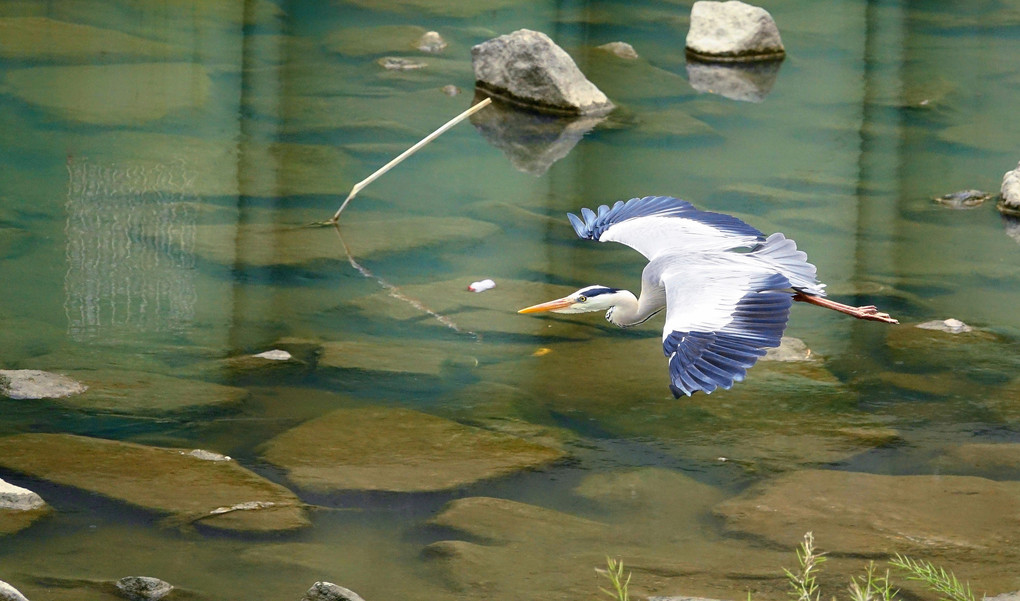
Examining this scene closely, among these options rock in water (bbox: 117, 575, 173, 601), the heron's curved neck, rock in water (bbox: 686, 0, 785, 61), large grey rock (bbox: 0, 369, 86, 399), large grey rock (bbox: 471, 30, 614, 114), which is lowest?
rock in water (bbox: 117, 575, 173, 601)

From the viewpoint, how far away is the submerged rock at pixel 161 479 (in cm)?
402

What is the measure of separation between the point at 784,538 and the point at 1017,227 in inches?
151

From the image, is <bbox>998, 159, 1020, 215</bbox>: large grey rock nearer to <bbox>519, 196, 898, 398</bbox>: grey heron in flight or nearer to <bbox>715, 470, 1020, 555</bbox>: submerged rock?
<bbox>519, 196, 898, 398</bbox>: grey heron in flight

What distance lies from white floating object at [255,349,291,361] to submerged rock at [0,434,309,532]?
2.81 ft

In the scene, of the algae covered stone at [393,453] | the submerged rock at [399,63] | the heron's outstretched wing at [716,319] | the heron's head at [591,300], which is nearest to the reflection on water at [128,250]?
the algae covered stone at [393,453]

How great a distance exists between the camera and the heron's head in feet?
15.6

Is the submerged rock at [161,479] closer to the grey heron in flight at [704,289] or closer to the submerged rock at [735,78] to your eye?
the grey heron in flight at [704,289]

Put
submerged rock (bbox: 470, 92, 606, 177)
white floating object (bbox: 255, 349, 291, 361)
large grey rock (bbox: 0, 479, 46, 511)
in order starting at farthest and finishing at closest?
submerged rock (bbox: 470, 92, 606, 177)
white floating object (bbox: 255, 349, 291, 361)
large grey rock (bbox: 0, 479, 46, 511)

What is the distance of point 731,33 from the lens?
35.8 feet

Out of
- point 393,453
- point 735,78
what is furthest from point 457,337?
point 735,78

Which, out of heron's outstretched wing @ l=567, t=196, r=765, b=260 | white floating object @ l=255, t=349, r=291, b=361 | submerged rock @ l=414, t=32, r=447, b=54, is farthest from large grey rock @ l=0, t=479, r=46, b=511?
submerged rock @ l=414, t=32, r=447, b=54

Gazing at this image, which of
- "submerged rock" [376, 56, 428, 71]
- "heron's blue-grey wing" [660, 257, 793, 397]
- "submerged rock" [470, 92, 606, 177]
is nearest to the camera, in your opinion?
"heron's blue-grey wing" [660, 257, 793, 397]

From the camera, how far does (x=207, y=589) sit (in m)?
3.63

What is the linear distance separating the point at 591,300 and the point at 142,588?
195 cm
